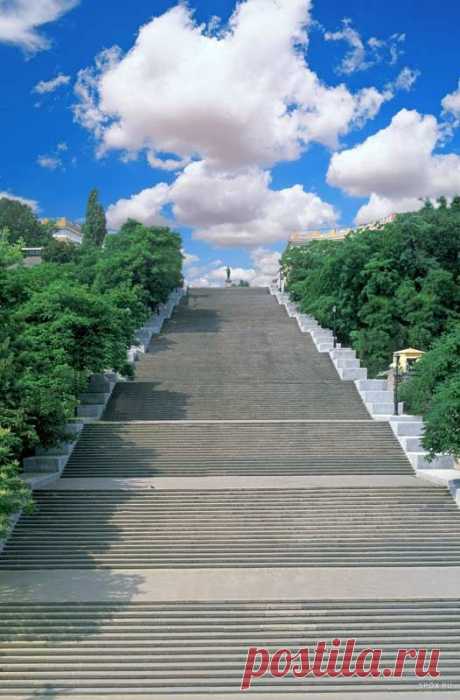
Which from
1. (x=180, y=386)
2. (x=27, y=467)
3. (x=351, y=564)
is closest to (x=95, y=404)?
(x=180, y=386)

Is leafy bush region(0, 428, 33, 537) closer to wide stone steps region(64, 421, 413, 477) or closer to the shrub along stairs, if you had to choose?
the shrub along stairs

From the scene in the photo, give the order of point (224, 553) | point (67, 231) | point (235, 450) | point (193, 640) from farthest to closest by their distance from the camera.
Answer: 1. point (67, 231)
2. point (235, 450)
3. point (224, 553)
4. point (193, 640)

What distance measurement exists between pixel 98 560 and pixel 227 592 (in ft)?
11.2

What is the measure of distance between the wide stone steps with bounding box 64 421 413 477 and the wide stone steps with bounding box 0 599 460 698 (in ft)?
26.4

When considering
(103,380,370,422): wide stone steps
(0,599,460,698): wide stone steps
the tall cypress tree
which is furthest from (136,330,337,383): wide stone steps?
the tall cypress tree

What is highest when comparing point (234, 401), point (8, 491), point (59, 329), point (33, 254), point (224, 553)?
point (33, 254)

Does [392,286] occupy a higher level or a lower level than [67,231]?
lower

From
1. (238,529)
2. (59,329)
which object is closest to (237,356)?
(59,329)

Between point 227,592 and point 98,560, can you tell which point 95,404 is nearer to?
point 98,560

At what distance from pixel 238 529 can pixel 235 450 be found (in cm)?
552

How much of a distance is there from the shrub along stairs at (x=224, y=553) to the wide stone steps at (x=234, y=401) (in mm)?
100

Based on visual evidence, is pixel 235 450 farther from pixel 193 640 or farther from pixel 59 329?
pixel 193 640

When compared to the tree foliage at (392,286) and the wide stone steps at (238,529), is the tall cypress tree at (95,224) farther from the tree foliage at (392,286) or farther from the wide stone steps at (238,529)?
the wide stone steps at (238,529)

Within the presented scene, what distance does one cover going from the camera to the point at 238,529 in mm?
15516
